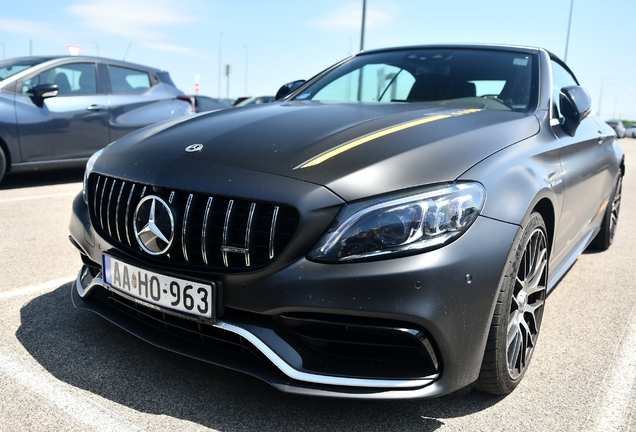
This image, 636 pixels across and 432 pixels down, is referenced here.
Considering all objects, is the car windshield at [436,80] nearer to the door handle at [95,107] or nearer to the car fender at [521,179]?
the car fender at [521,179]

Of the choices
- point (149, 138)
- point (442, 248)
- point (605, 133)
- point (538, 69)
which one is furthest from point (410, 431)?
point (605, 133)

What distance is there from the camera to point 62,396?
211 cm

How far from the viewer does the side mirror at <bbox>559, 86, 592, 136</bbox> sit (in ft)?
10.1

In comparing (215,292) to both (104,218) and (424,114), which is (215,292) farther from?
(424,114)

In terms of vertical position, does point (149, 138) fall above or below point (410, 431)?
above

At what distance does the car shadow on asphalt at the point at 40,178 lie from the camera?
6758 millimetres

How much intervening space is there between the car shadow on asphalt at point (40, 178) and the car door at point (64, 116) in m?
0.39

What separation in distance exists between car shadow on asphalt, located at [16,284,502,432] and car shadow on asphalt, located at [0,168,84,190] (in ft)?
15.4

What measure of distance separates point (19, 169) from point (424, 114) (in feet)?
17.2

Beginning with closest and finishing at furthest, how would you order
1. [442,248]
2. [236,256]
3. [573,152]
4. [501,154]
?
1. [442,248]
2. [236,256]
3. [501,154]
4. [573,152]

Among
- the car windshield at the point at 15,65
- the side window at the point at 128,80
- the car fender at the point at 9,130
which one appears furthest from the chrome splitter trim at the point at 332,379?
the side window at the point at 128,80

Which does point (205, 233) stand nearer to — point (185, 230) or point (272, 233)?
point (185, 230)

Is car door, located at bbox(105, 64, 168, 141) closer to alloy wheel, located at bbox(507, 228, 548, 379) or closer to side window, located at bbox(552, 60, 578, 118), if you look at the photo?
side window, located at bbox(552, 60, 578, 118)

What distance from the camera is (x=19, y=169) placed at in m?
6.42
